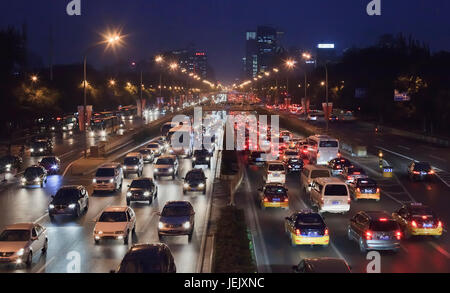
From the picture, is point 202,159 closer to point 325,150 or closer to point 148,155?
point 148,155

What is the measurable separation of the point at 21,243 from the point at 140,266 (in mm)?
6345

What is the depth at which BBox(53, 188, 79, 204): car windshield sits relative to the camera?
27.7 meters

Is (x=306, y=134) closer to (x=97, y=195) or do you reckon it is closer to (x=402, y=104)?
(x=402, y=104)

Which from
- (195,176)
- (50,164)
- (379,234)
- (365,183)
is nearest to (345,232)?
(379,234)

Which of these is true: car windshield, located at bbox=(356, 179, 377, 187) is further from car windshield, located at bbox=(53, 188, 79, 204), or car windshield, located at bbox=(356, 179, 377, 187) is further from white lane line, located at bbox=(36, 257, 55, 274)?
white lane line, located at bbox=(36, 257, 55, 274)

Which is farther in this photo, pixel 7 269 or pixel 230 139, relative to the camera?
pixel 230 139

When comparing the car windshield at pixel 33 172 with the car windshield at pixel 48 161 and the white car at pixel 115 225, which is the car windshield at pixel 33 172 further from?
the white car at pixel 115 225

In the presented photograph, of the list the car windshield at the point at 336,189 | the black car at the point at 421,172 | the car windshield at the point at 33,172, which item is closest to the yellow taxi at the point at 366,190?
the car windshield at the point at 336,189

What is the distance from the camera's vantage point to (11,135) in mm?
72000

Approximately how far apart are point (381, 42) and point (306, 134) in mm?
128384

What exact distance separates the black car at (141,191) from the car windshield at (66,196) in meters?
3.38

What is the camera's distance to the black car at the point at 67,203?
1080 inches

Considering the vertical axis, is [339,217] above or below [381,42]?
below

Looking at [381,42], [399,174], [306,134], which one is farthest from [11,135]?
[381,42]
